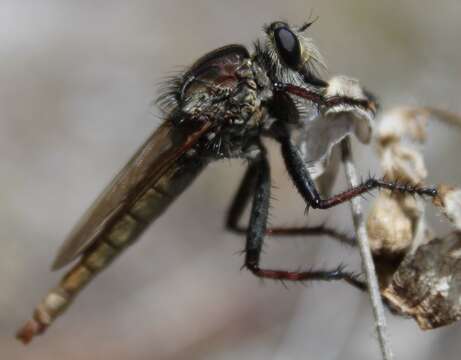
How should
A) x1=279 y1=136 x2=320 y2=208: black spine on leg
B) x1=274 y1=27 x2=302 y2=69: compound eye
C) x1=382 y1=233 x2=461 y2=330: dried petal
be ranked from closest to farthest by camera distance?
x1=382 y1=233 x2=461 y2=330: dried petal → x1=279 y1=136 x2=320 y2=208: black spine on leg → x1=274 y1=27 x2=302 y2=69: compound eye

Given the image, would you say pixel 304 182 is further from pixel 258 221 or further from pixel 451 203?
pixel 451 203

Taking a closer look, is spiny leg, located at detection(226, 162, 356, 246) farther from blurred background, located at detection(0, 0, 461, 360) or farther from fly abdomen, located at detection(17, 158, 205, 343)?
blurred background, located at detection(0, 0, 461, 360)

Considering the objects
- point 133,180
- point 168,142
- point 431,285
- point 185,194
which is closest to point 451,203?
point 431,285

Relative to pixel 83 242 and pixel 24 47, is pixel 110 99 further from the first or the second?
pixel 83 242

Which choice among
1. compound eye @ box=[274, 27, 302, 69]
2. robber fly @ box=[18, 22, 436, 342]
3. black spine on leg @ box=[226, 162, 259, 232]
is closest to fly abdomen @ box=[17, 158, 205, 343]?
robber fly @ box=[18, 22, 436, 342]

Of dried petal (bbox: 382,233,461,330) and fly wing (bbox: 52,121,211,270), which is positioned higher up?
dried petal (bbox: 382,233,461,330)

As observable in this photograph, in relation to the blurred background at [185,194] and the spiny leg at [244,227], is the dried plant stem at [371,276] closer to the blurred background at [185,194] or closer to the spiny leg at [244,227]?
the spiny leg at [244,227]

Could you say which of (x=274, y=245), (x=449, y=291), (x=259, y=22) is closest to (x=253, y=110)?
(x=449, y=291)
